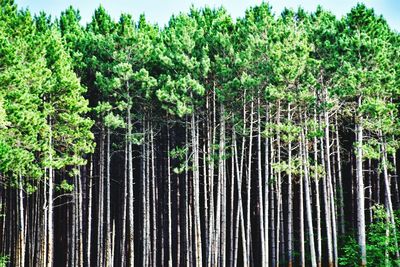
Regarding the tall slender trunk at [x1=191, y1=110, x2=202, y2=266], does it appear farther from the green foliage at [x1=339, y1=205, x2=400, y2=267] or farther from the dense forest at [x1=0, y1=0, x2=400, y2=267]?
the green foliage at [x1=339, y1=205, x2=400, y2=267]

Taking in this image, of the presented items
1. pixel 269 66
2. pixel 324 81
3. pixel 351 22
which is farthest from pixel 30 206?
pixel 351 22

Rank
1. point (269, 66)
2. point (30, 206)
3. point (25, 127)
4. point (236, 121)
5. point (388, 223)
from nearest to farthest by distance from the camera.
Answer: point (25, 127)
point (388, 223)
point (269, 66)
point (236, 121)
point (30, 206)

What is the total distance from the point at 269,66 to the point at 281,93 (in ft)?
5.19

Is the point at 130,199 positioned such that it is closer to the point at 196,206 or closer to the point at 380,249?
the point at 196,206

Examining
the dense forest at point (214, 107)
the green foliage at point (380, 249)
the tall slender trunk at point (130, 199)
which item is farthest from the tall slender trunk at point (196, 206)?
the green foliage at point (380, 249)

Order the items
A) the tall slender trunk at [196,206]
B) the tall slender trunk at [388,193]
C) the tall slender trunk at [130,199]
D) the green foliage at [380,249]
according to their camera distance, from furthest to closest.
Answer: the tall slender trunk at [130,199], the tall slender trunk at [196,206], the tall slender trunk at [388,193], the green foliage at [380,249]

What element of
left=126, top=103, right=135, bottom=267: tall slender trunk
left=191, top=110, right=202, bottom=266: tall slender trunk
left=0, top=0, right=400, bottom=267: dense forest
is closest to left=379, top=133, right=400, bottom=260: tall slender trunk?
left=0, top=0, right=400, bottom=267: dense forest

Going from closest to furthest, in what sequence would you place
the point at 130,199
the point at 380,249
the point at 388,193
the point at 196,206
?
the point at 380,249 → the point at 388,193 → the point at 196,206 → the point at 130,199

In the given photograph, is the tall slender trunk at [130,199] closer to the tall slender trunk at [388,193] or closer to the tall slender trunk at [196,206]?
the tall slender trunk at [196,206]

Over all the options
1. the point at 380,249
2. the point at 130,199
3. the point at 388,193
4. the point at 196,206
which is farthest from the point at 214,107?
the point at 380,249

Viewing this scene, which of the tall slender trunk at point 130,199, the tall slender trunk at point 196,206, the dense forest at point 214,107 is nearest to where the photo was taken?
the dense forest at point 214,107

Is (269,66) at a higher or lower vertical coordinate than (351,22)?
lower

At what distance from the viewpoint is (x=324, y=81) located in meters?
19.0

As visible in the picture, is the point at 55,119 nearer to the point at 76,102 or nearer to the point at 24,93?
the point at 76,102
